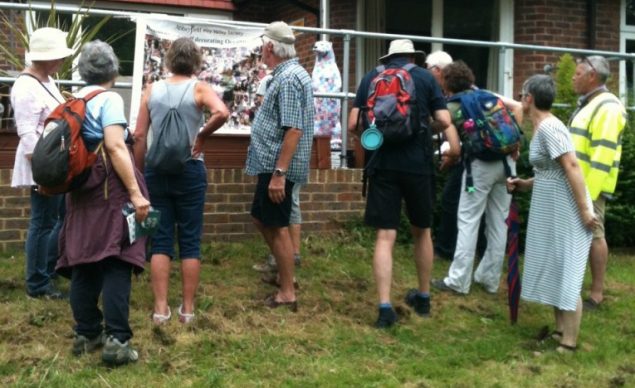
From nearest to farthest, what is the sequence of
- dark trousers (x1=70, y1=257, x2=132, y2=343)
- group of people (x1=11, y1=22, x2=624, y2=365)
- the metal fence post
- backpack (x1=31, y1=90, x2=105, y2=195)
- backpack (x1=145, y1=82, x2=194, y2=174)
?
1. backpack (x1=31, y1=90, x2=105, y2=195)
2. dark trousers (x1=70, y1=257, x2=132, y2=343)
3. group of people (x1=11, y1=22, x2=624, y2=365)
4. backpack (x1=145, y1=82, x2=194, y2=174)
5. the metal fence post

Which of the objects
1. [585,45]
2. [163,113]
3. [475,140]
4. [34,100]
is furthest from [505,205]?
[585,45]

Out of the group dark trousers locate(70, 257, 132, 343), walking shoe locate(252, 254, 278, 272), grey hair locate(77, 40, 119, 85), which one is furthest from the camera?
walking shoe locate(252, 254, 278, 272)

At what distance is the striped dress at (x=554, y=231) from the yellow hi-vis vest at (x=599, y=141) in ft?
2.52

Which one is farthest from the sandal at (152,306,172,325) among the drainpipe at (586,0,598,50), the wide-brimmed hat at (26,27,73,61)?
the drainpipe at (586,0,598,50)

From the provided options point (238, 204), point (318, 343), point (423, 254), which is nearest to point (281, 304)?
point (318, 343)

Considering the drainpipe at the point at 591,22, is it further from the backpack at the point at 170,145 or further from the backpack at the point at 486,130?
the backpack at the point at 170,145

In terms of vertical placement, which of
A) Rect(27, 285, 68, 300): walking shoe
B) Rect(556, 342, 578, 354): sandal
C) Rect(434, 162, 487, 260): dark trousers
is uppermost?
Rect(434, 162, 487, 260): dark trousers

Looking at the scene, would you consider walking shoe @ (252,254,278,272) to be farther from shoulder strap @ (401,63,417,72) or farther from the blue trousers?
shoulder strap @ (401,63,417,72)

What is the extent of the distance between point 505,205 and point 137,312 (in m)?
2.84

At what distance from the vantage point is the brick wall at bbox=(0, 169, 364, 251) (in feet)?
21.7

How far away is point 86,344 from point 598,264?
11.9 feet

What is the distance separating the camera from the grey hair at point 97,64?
14.6 ft

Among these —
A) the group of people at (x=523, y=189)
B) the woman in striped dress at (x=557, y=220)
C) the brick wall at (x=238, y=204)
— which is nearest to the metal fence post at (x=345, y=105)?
the brick wall at (x=238, y=204)

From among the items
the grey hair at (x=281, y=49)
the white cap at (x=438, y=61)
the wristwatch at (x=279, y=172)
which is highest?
the white cap at (x=438, y=61)
